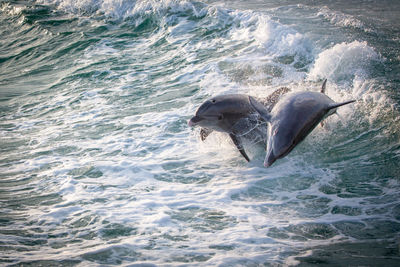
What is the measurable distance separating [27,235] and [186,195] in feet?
7.80

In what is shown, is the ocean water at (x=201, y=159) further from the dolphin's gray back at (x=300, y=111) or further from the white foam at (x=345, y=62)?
the dolphin's gray back at (x=300, y=111)

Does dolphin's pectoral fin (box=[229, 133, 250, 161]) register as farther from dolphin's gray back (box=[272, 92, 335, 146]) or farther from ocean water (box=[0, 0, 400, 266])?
dolphin's gray back (box=[272, 92, 335, 146])

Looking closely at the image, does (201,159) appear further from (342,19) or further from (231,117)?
(342,19)

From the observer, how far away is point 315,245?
4344mm

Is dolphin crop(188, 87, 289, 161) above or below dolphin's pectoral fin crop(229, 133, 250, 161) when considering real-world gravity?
above

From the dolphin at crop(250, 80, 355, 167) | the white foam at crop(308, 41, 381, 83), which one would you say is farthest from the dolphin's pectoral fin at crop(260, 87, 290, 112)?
the white foam at crop(308, 41, 381, 83)

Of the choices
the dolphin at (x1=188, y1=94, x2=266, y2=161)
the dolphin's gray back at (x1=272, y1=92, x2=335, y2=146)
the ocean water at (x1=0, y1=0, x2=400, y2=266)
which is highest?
the dolphin's gray back at (x1=272, y1=92, x2=335, y2=146)

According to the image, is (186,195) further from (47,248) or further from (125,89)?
(125,89)

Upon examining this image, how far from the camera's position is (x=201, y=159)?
6.96m

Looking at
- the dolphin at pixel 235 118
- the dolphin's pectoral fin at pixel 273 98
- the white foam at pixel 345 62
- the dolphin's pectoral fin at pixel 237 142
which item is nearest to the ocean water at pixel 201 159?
the white foam at pixel 345 62

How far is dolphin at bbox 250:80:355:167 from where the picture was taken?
455 cm

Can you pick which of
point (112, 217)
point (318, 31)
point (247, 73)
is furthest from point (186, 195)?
point (318, 31)

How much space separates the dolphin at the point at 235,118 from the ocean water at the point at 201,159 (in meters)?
0.48

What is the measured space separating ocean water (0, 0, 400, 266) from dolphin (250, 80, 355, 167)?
1.06m
